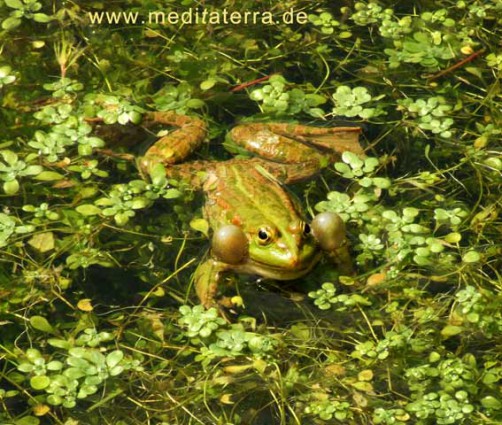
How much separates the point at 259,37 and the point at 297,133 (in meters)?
1.01

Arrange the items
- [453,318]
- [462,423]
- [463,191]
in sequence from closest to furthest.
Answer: [462,423] → [453,318] → [463,191]

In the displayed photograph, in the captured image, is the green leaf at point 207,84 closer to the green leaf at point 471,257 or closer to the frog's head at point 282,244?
the frog's head at point 282,244

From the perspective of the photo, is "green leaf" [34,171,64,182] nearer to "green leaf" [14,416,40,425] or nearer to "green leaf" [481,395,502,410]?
"green leaf" [14,416,40,425]

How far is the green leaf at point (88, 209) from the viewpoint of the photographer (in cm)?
441

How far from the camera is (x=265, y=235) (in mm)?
4215

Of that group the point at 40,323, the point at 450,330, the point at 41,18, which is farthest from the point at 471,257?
the point at 41,18

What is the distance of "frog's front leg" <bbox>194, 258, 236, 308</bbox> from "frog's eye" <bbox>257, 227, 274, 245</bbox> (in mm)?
250

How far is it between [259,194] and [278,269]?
1.45ft

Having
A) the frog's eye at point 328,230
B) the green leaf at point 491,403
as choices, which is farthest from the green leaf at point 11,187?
the green leaf at point 491,403

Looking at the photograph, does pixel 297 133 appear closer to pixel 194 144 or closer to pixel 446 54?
pixel 194 144

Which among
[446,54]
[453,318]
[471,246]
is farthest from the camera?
[446,54]

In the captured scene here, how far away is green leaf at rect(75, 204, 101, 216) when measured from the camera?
4406 mm

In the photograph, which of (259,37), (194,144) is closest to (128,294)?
(194,144)

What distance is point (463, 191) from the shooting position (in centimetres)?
483
